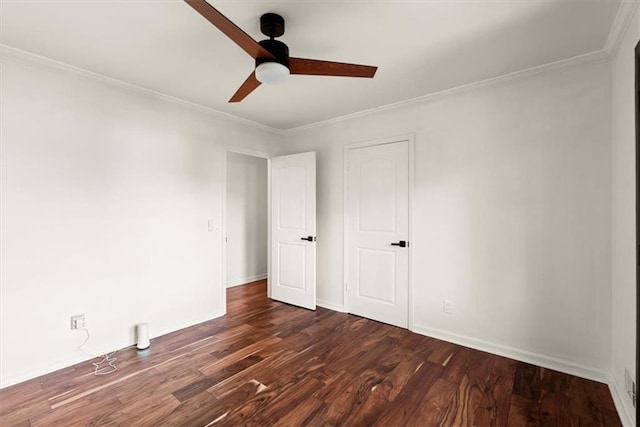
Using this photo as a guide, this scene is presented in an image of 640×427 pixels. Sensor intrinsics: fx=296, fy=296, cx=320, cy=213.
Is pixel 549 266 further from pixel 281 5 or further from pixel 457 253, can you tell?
pixel 281 5

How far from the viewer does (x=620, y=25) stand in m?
1.83

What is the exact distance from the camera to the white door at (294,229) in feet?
12.5

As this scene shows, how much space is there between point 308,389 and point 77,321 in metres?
1.99

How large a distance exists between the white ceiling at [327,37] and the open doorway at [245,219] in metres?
2.41

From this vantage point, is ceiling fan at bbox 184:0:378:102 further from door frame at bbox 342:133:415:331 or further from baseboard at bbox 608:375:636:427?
baseboard at bbox 608:375:636:427

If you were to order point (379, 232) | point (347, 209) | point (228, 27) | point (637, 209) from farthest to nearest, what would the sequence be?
1. point (347, 209)
2. point (379, 232)
3. point (637, 209)
4. point (228, 27)

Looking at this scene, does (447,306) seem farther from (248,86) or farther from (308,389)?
(248,86)

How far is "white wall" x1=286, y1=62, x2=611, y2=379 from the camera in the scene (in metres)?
2.24

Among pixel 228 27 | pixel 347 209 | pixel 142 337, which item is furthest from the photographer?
pixel 347 209

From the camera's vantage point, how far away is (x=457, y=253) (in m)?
2.84

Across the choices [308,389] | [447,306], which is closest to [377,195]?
[447,306]

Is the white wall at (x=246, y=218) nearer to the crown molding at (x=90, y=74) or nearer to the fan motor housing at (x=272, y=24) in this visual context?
the crown molding at (x=90, y=74)

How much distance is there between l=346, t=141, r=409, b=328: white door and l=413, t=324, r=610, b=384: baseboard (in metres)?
0.36

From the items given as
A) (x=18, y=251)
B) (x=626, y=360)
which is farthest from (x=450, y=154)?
(x=18, y=251)
